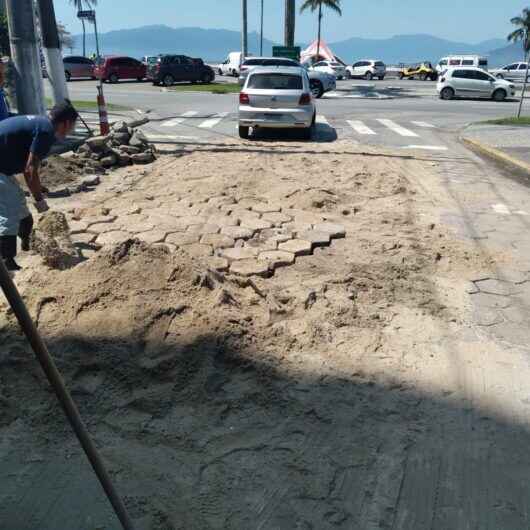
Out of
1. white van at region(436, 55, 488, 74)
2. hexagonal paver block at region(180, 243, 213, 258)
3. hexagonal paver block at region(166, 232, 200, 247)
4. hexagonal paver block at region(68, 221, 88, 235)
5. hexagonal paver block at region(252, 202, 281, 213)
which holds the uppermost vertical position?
white van at region(436, 55, 488, 74)

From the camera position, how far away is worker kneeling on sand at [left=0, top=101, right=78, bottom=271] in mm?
4445

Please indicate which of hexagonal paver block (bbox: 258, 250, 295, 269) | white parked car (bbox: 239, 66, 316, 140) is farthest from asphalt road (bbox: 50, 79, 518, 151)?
hexagonal paver block (bbox: 258, 250, 295, 269)

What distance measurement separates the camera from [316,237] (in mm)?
5777

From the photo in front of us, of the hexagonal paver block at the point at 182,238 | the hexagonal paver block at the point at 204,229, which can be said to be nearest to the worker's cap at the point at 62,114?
the hexagonal paver block at the point at 182,238

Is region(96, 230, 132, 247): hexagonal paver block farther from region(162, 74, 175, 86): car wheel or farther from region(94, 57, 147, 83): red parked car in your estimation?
region(94, 57, 147, 83): red parked car

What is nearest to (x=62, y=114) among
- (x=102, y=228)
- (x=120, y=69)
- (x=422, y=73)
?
(x=102, y=228)

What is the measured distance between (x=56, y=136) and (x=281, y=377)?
277cm

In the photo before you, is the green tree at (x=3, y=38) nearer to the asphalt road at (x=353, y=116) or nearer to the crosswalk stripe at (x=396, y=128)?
the asphalt road at (x=353, y=116)

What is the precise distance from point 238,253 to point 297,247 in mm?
611

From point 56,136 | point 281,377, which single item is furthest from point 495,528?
point 56,136

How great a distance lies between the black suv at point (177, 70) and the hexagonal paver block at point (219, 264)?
31345 millimetres

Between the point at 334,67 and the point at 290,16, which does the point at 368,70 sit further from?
the point at 290,16

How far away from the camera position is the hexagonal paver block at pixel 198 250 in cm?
517

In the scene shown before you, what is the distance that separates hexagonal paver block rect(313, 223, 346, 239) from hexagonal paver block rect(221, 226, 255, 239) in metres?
0.74
